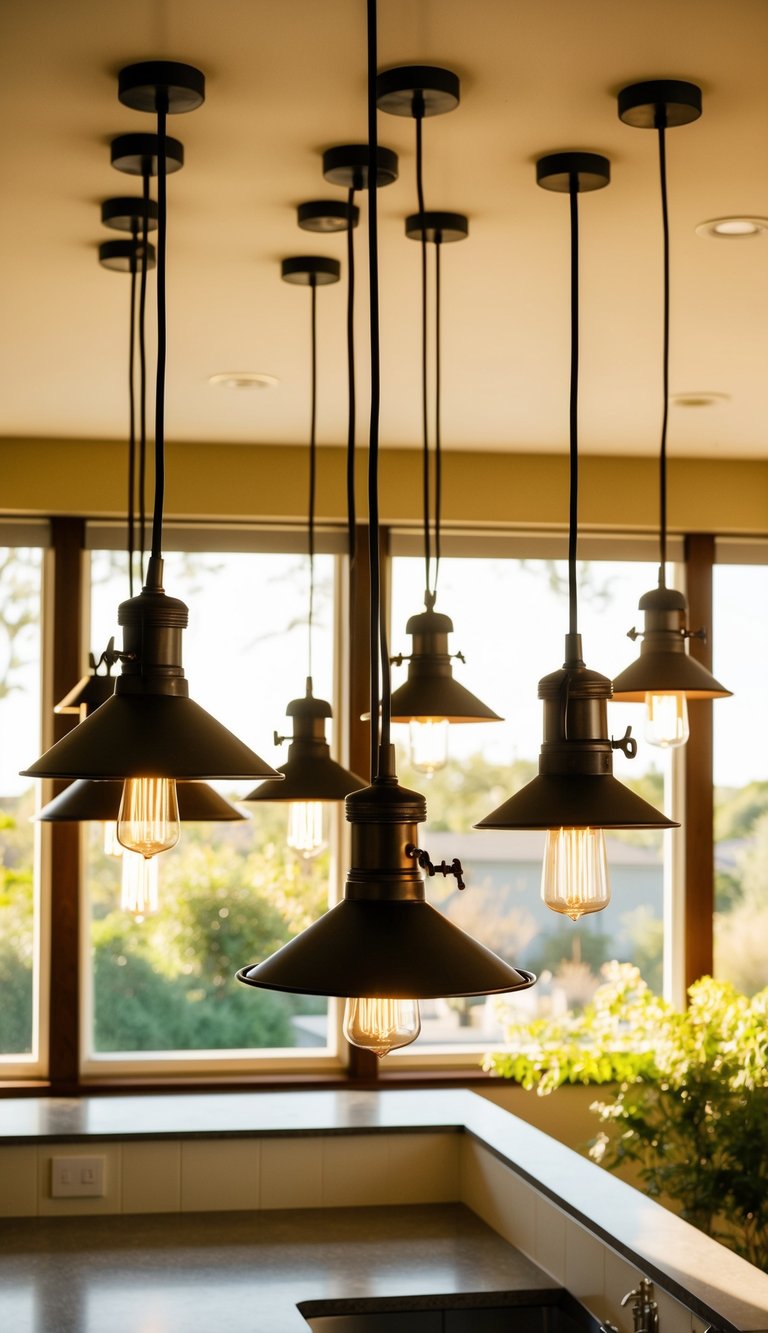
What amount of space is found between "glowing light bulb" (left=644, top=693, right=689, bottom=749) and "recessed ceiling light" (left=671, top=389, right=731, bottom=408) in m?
1.65

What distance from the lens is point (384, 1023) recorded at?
1.20 m

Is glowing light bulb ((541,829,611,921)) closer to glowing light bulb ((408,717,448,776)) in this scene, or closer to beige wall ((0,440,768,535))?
glowing light bulb ((408,717,448,776))

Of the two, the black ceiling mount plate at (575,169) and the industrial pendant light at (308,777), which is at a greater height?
the black ceiling mount plate at (575,169)

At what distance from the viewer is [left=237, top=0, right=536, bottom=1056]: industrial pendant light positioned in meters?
1.14

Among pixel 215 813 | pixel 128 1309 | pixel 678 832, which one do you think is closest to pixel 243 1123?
pixel 128 1309

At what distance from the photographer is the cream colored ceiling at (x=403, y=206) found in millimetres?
1770

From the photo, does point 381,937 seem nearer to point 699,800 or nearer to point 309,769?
point 309,769

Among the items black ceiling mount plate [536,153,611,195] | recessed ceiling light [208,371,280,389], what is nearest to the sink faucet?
black ceiling mount plate [536,153,611,195]

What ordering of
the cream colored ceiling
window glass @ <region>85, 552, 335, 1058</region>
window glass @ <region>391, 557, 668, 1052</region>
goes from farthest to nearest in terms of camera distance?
window glass @ <region>391, 557, 668, 1052</region> → window glass @ <region>85, 552, 335, 1058</region> → the cream colored ceiling

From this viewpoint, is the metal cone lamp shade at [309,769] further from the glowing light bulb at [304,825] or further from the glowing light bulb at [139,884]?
the glowing light bulb at [139,884]

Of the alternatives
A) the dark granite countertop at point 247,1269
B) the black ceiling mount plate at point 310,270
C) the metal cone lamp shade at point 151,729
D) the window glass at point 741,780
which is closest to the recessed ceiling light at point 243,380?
the black ceiling mount plate at point 310,270

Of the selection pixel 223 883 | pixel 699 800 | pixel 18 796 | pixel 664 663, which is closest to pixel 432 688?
pixel 664 663

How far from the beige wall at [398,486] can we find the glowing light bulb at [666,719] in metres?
2.08

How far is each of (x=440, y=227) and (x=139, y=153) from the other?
1.88 ft
